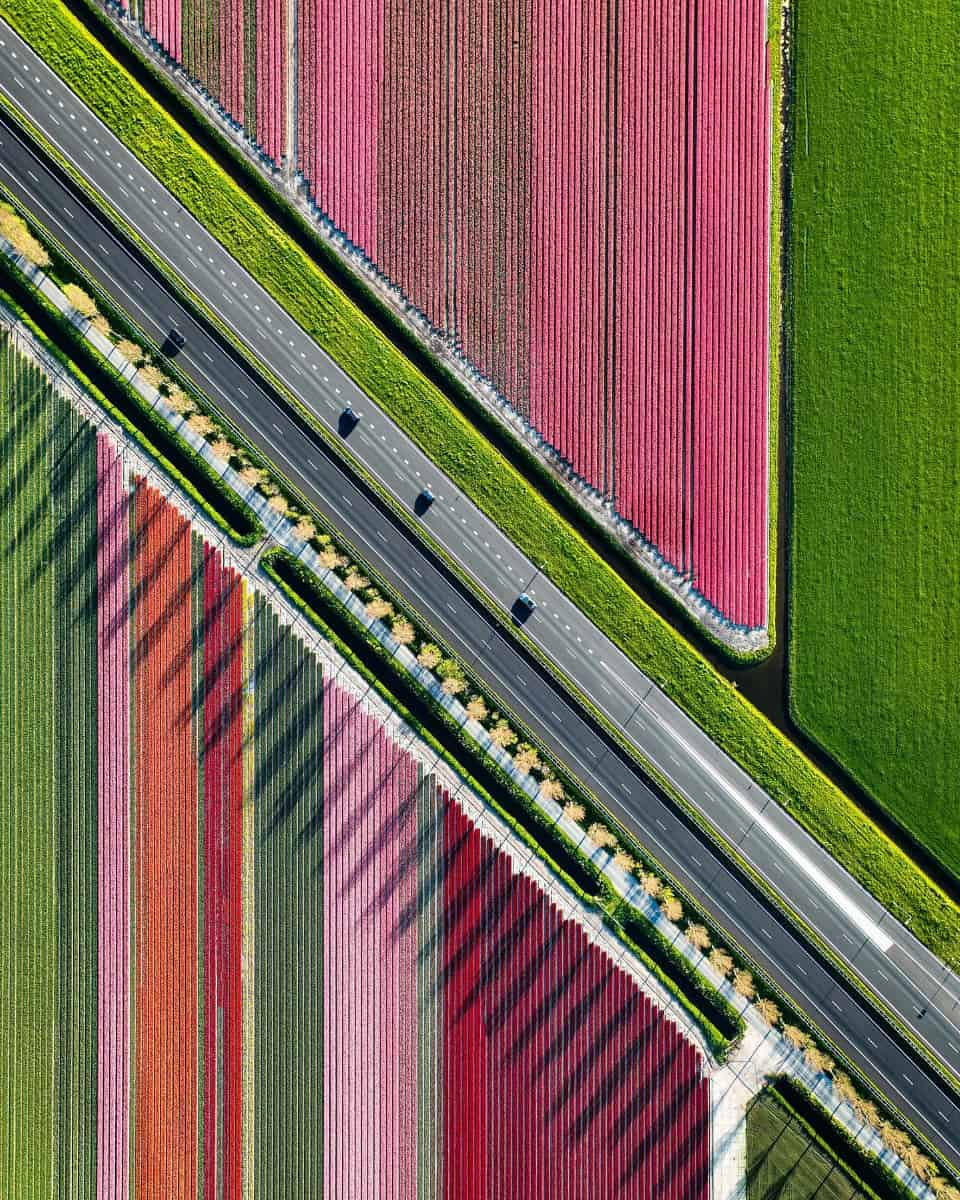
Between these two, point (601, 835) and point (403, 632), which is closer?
point (601, 835)

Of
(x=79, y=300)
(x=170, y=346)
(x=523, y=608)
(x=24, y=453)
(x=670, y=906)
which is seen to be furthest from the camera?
(x=170, y=346)

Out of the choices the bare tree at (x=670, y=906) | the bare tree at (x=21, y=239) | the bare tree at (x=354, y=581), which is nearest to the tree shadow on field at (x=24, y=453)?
the bare tree at (x=21, y=239)

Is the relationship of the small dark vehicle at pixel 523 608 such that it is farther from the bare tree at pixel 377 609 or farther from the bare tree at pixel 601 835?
the bare tree at pixel 601 835

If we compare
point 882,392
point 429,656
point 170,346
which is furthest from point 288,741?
point 882,392

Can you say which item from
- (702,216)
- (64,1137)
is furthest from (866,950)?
(64,1137)

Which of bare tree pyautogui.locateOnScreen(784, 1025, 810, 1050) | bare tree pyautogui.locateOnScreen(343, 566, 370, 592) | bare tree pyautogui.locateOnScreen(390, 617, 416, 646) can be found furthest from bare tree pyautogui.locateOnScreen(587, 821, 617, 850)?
bare tree pyautogui.locateOnScreen(343, 566, 370, 592)

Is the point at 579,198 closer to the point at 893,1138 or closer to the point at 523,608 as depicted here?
the point at 523,608
